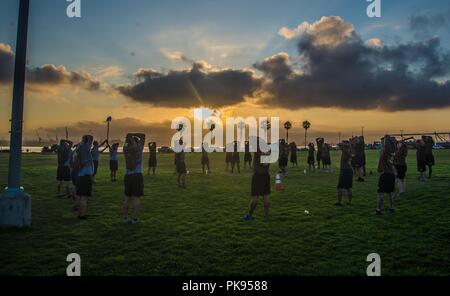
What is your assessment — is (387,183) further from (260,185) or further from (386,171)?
(260,185)

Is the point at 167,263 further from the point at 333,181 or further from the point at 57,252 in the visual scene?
the point at 333,181

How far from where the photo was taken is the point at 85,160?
10906mm

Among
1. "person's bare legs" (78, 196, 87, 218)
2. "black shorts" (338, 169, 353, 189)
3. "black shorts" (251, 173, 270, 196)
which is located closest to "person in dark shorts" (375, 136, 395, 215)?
"black shorts" (338, 169, 353, 189)

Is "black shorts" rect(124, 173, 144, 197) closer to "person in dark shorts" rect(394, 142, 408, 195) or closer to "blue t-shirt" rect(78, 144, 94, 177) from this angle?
"blue t-shirt" rect(78, 144, 94, 177)

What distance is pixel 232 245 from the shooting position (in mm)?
8266

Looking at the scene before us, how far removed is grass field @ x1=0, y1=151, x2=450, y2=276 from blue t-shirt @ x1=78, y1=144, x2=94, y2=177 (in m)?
1.49

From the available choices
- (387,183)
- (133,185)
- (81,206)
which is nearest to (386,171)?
(387,183)

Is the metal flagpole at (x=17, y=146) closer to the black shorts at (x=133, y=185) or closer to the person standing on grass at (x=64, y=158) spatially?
the black shorts at (x=133, y=185)

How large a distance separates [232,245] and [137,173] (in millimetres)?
3882

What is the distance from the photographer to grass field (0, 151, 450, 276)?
6.84 meters

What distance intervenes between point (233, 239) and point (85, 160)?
5.29m

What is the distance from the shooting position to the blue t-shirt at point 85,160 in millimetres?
10891

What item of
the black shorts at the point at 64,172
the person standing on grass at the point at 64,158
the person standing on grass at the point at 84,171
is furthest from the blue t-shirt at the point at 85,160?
Result: the black shorts at the point at 64,172

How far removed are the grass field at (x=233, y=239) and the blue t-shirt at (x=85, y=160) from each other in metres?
1.49
